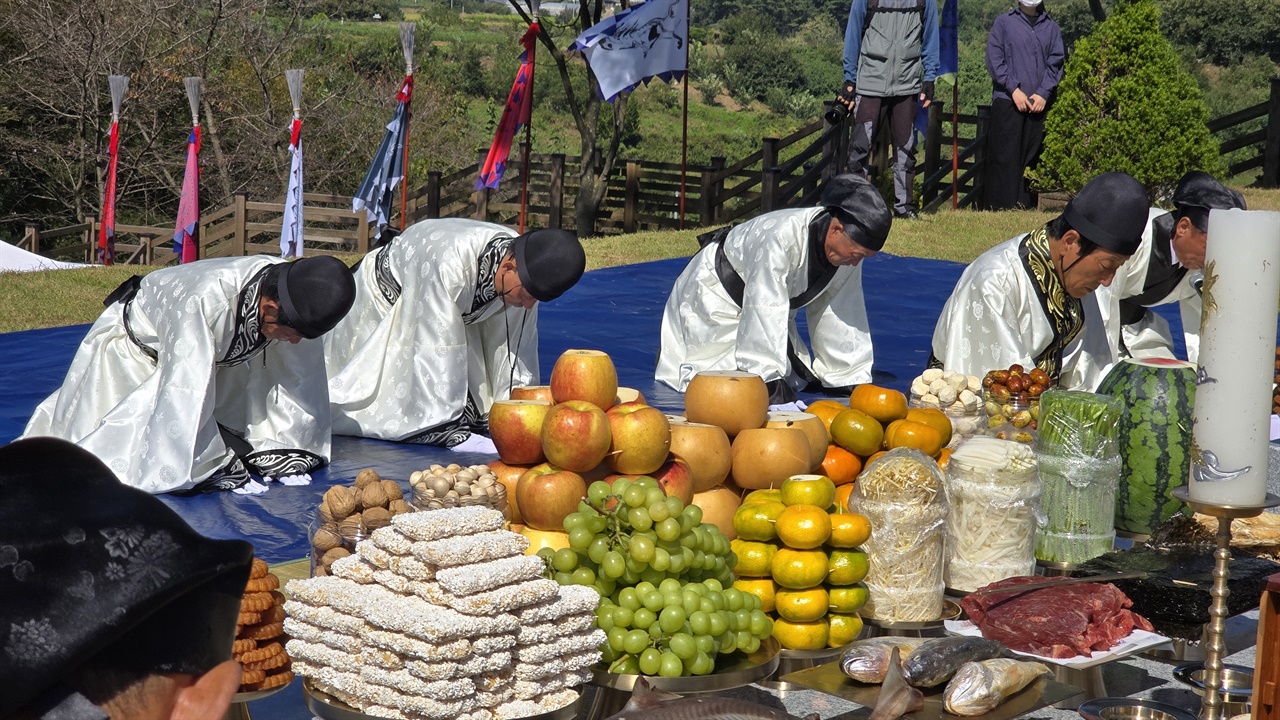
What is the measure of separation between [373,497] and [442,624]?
2.08 ft

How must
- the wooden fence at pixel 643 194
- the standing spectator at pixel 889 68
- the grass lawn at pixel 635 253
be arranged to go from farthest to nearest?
the wooden fence at pixel 643 194
the standing spectator at pixel 889 68
the grass lawn at pixel 635 253

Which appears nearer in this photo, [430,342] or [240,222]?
[430,342]

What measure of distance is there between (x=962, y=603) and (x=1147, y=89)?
11.5m

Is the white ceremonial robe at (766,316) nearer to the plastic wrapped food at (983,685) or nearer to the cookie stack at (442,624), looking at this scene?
the plastic wrapped food at (983,685)

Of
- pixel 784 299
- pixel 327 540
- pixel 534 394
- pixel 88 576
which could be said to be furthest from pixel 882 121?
pixel 88 576

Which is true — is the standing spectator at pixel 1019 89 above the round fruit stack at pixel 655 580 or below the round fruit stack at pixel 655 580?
above

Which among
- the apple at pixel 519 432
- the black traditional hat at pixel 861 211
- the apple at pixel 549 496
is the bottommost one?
the apple at pixel 549 496

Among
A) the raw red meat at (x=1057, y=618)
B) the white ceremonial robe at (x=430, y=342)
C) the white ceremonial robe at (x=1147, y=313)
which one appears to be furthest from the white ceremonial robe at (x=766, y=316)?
the raw red meat at (x=1057, y=618)

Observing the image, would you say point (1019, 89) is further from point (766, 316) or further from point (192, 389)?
point (192, 389)

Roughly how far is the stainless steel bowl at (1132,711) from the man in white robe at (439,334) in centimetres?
339

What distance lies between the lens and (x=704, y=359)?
6.98 m

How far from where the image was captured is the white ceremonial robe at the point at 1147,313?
5.95 m

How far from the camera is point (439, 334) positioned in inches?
232

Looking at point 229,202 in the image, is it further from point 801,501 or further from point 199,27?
point 801,501
